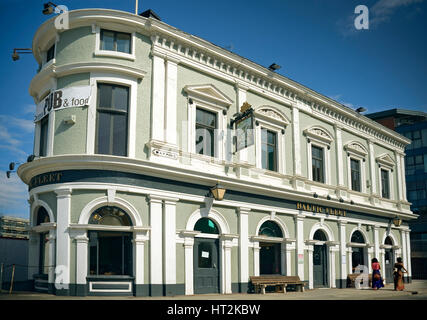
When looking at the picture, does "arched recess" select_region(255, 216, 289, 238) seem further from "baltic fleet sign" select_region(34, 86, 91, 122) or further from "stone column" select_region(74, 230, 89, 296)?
"baltic fleet sign" select_region(34, 86, 91, 122)

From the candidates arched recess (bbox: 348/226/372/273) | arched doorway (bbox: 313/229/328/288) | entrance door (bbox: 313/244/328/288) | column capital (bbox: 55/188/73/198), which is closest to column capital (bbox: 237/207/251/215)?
arched doorway (bbox: 313/229/328/288)

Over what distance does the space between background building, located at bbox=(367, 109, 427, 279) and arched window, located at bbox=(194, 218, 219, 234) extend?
114 ft

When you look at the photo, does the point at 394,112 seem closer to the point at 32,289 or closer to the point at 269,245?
the point at 269,245

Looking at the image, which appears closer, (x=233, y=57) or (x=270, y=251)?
(x=233, y=57)

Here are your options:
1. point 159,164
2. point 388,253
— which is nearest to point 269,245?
point 159,164

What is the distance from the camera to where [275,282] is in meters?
19.2

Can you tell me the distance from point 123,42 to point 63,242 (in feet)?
24.3

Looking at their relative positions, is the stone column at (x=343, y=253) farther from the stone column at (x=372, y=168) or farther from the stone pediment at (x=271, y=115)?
the stone pediment at (x=271, y=115)

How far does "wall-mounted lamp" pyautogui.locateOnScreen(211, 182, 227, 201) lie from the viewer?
17.5m

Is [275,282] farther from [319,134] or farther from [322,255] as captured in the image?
[319,134]

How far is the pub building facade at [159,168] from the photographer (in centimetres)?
1503

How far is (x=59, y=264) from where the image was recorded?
1454cm

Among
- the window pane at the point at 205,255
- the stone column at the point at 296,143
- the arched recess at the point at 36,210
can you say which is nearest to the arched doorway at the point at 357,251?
the stone column at the point at 296,143

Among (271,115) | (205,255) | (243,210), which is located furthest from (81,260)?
(271,115)
